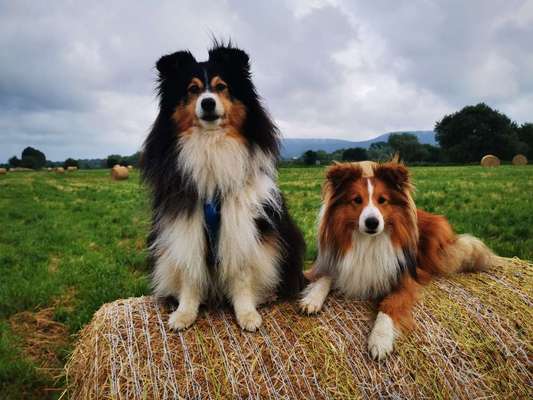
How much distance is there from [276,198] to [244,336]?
3.22 feet

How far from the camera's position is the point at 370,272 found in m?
3.12

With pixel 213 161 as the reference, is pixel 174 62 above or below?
above

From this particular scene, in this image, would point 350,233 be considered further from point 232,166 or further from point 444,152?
point 444,152

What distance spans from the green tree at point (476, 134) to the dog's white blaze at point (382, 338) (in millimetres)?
52499

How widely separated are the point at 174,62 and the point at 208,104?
1.74ft

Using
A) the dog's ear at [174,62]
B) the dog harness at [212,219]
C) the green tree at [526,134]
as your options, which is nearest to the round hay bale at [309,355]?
the dog harness at [212,219]

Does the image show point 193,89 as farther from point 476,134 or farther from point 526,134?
point 526,134

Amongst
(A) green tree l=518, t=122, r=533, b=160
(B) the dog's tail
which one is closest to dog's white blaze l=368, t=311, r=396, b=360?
(B) the dog's tail

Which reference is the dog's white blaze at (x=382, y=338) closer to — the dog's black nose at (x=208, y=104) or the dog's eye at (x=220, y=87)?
the dog's black nose at (x=208, y=104)

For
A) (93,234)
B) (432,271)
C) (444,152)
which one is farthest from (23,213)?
(444,152)

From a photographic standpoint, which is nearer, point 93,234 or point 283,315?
point 283,315

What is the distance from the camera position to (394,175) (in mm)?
3037

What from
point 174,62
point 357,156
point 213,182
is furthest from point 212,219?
point 357,156

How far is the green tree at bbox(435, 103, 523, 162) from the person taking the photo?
1983 inches
